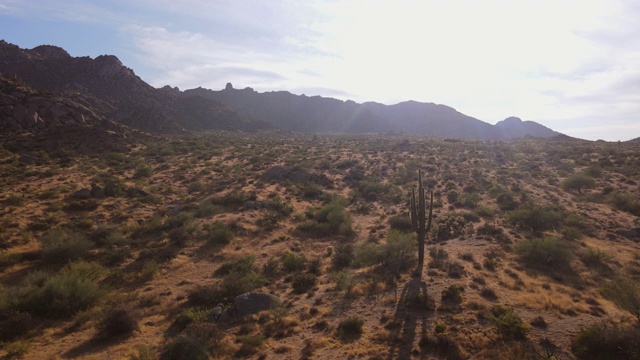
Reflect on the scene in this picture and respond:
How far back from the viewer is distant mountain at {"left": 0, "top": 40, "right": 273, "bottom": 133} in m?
73.8

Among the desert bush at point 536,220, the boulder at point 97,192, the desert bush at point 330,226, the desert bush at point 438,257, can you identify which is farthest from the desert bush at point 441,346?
the boulder at point 97,192

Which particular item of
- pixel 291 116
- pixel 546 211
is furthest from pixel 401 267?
pixel 291 116

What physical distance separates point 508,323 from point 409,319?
3.19 m

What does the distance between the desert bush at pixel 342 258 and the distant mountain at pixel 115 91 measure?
65.5 m

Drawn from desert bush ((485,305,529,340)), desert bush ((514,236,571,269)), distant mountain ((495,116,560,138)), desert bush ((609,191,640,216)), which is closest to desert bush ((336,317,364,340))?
desert bush ((485,305,529,340))

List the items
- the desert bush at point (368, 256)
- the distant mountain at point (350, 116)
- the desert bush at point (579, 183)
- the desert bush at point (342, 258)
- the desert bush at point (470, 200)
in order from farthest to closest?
the distant mountain at point (350, 116)
the desert bush at point (579, 183)
the desert bush at point (470, 200)
the desert bush at point (342, 258)
the desert bush at point (368, 256)

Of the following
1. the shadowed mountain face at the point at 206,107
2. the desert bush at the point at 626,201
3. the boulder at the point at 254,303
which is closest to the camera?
the boulder at the point at 254,303

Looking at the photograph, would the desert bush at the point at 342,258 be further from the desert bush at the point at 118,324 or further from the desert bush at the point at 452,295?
the desert bush at the point at 118,324

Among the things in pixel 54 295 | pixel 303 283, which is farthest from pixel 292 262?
pixel 54 295

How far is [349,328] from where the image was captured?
37.2 feet

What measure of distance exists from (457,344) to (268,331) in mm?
6262

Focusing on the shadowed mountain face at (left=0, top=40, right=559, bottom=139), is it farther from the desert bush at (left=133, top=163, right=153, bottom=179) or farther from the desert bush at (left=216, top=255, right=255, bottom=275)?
the desert bush at (left=216, top=255, right=255, bottom=275)

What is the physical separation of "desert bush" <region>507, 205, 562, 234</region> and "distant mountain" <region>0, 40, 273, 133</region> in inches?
2765

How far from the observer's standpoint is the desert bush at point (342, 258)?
17.4 m
